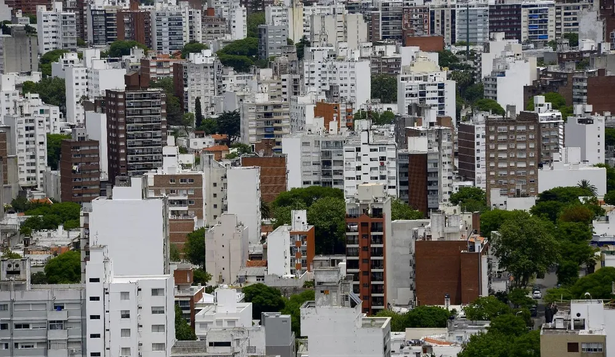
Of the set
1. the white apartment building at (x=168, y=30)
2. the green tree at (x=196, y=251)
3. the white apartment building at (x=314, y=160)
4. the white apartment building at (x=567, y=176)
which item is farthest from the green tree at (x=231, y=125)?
the white apartment building at (x=168, y=30)

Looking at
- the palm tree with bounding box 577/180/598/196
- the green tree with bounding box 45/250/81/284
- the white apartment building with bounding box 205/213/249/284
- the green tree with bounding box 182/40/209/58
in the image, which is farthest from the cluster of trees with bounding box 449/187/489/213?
the green tree with bounding box 182/40/209/58

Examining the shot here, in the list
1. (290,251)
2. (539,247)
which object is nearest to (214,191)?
(290,251)

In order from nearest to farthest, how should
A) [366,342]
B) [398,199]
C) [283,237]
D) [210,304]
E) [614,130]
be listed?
1. [366,342]
2. [210,304]
3. [283,237]
4. [398,199]
5. [614,130]

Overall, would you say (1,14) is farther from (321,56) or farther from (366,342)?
(366,342)

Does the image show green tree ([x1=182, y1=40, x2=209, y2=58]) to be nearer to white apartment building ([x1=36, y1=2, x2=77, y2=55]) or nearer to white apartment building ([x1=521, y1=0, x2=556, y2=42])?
white apartment building ([x1=36, y1=2, x2=77, y2=55])

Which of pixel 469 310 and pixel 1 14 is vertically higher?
pixel 1 14

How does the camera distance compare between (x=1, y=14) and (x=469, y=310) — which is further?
(x=1, y=14)

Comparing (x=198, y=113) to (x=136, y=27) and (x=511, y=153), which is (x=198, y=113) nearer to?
(x=511, y=153)

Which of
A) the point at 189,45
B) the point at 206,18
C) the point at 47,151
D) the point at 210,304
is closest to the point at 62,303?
the point at 210,304
